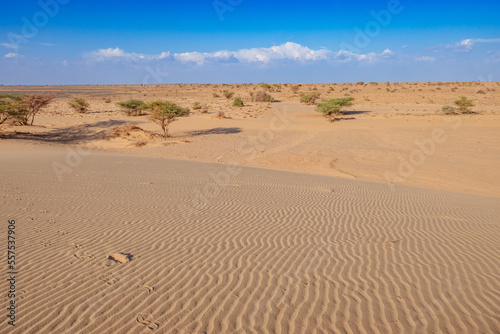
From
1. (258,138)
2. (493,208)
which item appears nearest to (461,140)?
(258,138)

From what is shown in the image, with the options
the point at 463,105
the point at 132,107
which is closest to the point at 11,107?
the point at 132,107

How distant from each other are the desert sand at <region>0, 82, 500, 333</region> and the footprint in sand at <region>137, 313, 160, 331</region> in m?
0.02

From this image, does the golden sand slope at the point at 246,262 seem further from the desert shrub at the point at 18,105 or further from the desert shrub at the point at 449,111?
the desert shrub at the point at 449,111

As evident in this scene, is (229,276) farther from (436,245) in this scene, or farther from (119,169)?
(119,169)

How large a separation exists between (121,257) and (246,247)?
6.48 feet

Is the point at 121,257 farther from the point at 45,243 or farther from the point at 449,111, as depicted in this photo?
the point at 449,111

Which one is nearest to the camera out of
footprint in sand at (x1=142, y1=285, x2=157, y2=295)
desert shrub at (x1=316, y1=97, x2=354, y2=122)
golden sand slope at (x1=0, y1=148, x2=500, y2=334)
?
golden sand slope at (x1=0, y1=148, x2=500, y2=334)

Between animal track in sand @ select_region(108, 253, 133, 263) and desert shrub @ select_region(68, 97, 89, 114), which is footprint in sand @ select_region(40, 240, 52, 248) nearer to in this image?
animal track in sand @ select_region(108, 253, 133, 263)

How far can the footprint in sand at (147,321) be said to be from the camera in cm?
364

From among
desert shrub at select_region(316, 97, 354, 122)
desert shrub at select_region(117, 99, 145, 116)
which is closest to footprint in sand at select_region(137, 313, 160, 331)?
desert shrub at select_region(316, 97, 354, 122)

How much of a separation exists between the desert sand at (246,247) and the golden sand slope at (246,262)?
2 cm

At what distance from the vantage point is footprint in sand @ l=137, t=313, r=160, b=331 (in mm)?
3641

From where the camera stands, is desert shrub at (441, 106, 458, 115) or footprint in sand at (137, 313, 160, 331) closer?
footprint in sand at (137, 313, 160, 331)

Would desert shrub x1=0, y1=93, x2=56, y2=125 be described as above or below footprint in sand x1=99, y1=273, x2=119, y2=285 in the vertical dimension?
above
